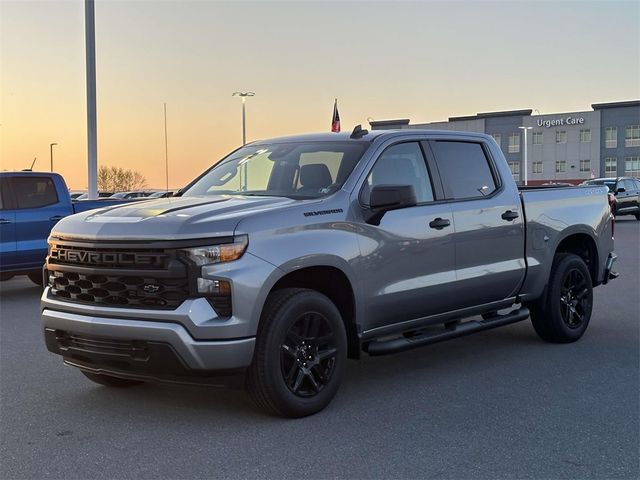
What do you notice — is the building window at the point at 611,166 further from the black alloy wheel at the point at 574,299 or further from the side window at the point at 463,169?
the side window at the point at 463,169

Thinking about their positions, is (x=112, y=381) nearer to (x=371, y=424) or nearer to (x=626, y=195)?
(x=371, y=424)

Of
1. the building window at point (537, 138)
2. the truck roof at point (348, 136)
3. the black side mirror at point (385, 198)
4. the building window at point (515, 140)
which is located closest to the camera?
the black side mirror at point (385, 198)

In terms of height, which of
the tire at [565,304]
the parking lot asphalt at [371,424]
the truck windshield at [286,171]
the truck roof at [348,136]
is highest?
the truck roof at [348,136]

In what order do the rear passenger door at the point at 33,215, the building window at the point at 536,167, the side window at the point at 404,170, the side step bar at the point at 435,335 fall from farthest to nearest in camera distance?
the building window at the point at 536,167, the rear passenger door at the point at 33,215, the side window at the point at 404,170, the side step bar at the point at 435,335

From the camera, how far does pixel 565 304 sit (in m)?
7.41

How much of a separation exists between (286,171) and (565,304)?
3.28 meters

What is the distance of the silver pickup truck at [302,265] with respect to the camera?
15.1ft

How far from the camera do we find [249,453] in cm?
432

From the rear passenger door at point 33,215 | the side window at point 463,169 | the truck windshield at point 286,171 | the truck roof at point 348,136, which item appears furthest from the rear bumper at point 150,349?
the rear passenger door at point 33,215

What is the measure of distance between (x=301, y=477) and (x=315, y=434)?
0.71 m

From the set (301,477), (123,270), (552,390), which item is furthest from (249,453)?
(552,390)

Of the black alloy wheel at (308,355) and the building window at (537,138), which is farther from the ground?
the building window at (537,138)

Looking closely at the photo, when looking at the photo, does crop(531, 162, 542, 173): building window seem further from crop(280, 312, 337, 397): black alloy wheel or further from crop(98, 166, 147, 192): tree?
crop(280, 312, 337, 397): black alloy wheel

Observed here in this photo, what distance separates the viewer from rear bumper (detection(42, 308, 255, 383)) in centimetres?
452
